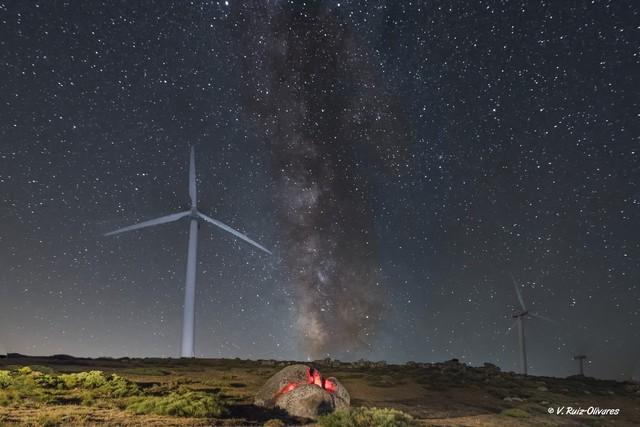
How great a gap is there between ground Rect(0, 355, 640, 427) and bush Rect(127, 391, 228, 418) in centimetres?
51

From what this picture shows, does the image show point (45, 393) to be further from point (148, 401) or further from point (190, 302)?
point (190, 302)

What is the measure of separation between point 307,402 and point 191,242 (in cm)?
4475

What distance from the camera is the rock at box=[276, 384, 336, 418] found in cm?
1958

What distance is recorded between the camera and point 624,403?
38906mm

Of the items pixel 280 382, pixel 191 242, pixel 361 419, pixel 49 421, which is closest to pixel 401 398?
pixel 280 382

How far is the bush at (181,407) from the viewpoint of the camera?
60.2ft

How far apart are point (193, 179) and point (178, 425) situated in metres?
50.4

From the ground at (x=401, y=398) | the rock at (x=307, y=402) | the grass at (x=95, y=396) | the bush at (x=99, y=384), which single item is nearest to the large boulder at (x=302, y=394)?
the rock at (x=307, y=402)

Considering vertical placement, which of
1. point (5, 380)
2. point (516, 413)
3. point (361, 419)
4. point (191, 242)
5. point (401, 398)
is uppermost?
point (191, 242)

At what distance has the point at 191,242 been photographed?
6141cm

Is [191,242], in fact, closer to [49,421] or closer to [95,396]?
[95,396]

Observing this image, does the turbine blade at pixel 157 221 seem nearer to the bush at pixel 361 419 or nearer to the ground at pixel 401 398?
the ground at pixel 401 398

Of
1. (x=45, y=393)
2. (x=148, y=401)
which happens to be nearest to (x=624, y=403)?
(x=148, y=401)

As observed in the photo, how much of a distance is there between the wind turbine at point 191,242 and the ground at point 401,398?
7330 mm
